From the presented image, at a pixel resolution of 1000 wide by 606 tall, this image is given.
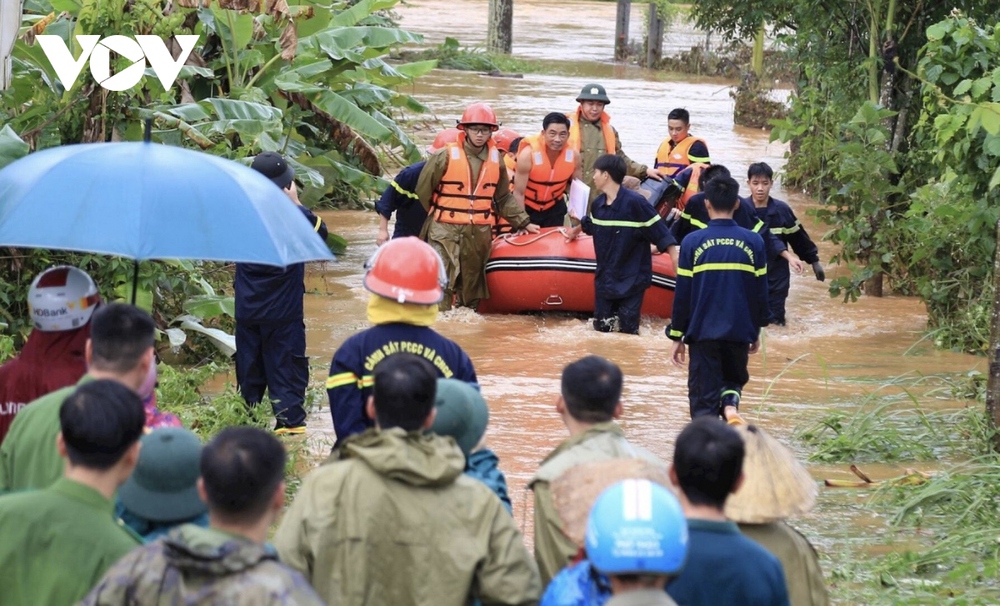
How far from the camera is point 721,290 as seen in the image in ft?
26.9

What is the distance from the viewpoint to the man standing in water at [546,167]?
12.5m

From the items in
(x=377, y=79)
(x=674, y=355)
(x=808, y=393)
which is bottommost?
(x=808, y=393)

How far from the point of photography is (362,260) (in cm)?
1471

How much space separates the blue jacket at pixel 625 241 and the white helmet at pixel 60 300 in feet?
22.6

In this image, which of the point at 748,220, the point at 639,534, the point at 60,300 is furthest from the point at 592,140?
the point at 639,534

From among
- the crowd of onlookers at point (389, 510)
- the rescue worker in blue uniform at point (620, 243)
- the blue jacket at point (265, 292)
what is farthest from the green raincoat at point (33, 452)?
the rescue worker in blue uniform at point (620, 243)

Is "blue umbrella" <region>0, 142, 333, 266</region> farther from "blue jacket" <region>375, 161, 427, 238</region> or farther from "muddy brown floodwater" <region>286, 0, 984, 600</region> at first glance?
"blue jacket" <region>375, 161, 427, 238</region>

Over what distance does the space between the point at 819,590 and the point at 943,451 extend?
4.68 m

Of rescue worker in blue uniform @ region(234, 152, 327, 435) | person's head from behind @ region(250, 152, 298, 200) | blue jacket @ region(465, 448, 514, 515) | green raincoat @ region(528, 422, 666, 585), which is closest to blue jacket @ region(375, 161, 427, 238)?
rescue worker in blue uniform @ region(234, 152, 327, 435)

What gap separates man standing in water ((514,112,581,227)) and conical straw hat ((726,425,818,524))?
8453 mm

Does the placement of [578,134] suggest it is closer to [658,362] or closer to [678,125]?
[678,125]

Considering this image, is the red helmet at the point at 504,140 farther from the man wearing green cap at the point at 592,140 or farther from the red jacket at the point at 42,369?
the red jacket at the point at 42,369

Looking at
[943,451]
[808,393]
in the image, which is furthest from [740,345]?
[808,393]

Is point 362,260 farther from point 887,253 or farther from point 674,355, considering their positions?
point 674,355
